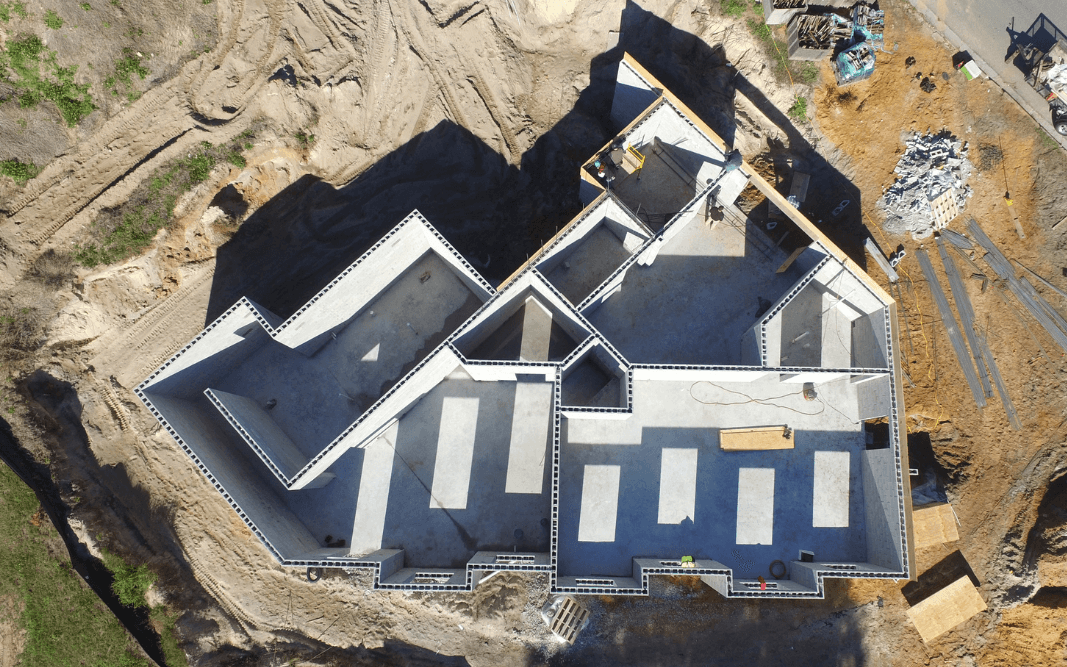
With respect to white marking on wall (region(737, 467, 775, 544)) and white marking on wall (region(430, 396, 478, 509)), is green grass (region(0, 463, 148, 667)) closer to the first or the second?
white marking on wall (region(430, 396, 478, 509))

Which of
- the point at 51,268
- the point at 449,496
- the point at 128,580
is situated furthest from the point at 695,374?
the point at 51,268

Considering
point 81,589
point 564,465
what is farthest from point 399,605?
point 81,589

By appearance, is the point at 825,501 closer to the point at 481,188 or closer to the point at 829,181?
the point at 829,181

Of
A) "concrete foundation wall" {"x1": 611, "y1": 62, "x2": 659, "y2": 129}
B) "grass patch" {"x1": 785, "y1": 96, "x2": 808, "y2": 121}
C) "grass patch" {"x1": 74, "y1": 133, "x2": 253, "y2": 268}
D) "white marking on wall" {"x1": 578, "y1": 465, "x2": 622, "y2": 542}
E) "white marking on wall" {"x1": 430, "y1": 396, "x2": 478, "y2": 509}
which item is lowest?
"white marking on wall" {"x1": 578, "y1": 465, "x2": 622, "y2": 542}

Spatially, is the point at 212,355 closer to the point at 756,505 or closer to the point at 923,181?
the point at 756,505

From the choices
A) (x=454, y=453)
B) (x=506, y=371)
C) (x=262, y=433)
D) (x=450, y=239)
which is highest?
(x=450, y=239)

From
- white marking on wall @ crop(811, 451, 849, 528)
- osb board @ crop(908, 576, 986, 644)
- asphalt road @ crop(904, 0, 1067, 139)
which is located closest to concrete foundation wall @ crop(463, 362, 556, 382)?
white marking on wall @ crop(811, 451, 849, 528)

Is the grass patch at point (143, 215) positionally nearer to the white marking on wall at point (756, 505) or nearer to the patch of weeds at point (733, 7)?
the patch of weeds at point (733, 7)
